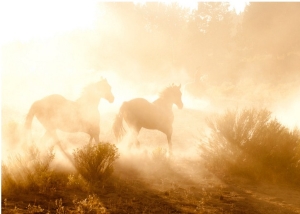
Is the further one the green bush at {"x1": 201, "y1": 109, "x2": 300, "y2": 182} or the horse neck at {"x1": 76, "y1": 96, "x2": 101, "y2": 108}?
the horse neck at {"x1": 76, "y1": 96, "x2": 101, "y2": 108}

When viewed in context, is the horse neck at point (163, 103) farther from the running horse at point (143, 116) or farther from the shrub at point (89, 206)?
the shrub at point (89, 206)

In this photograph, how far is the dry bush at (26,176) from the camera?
15.5 ft

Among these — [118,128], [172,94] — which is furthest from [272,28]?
[118,128]

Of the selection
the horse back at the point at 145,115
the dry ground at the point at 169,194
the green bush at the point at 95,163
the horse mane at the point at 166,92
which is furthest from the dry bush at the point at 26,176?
the horse mane at the point at 166,92

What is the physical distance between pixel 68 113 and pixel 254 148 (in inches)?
196

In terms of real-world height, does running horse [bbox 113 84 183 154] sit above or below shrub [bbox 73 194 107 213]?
above

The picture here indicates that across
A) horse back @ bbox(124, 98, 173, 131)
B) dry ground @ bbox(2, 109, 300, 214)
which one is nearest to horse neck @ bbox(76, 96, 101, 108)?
horse back @ bbox(124, 98, 173, 131)

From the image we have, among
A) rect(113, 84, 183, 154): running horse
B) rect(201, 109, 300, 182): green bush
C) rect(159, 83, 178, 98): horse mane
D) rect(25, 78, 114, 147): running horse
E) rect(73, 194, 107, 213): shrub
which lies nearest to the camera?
rect(73, 194, 107, 213): shrub

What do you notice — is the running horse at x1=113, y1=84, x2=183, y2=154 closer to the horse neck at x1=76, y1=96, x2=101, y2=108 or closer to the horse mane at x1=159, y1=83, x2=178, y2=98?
the horse mane at x1=159, y1=83, x2=178, y2=98

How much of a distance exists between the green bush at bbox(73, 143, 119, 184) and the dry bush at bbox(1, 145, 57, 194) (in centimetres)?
60

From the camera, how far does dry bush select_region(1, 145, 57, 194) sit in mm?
4734

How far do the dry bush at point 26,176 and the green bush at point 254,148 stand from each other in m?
4.27

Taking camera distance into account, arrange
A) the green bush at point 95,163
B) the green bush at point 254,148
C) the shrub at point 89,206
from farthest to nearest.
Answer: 1. the green bush at point 254,148
2. the green bush at point 95,163
3. the shrub at point 89,206

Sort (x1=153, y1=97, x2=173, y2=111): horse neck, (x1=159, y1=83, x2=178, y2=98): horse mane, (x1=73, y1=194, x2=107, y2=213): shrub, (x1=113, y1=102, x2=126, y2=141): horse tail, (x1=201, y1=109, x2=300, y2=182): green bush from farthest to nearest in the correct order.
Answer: (x1=159, y1=83, x2=178, y2=98): horse mane → (x1=153, y1=97, x2=173, y2=111): horse neck → (x1=113, y1=102, x2=126, y2=141): horse tail → (x1=201, y1=109, x2=300, y2=182): green bush → (x1=73, y1=194, x2=107, y2=213): shrub
